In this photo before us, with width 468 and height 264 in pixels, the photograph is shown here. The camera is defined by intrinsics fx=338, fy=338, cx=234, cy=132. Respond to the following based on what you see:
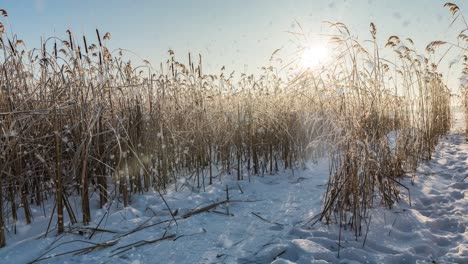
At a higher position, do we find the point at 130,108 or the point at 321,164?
the point at 130,108

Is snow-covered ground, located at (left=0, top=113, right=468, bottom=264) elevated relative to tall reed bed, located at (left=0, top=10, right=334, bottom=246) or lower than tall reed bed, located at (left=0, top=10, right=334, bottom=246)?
lower

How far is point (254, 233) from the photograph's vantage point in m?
2.23

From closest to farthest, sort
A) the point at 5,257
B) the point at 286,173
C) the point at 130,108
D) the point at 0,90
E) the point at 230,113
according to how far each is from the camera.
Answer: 1. the point at 5,257
2. the point at 0,90
3. the point at 130,108
4. the point at 286,173
5. the point at 230,113

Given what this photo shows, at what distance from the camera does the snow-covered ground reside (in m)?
1.87

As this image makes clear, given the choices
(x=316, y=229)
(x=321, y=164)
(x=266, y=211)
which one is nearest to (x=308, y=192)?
(x=266, y=211)

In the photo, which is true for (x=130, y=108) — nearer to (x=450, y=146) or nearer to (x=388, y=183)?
(x=388, y=183)

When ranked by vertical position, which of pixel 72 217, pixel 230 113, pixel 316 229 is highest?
pixel 230 113

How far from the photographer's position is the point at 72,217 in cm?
223

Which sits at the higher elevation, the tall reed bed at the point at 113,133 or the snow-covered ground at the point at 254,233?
the tall reed bed at the point at 113,133

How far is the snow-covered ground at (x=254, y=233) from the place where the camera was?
6.13 ft

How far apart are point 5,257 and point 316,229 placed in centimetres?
183

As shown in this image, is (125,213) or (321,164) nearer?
(125,213)

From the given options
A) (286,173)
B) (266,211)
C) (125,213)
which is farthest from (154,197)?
(286,173)

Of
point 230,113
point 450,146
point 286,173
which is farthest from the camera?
point 450,146
